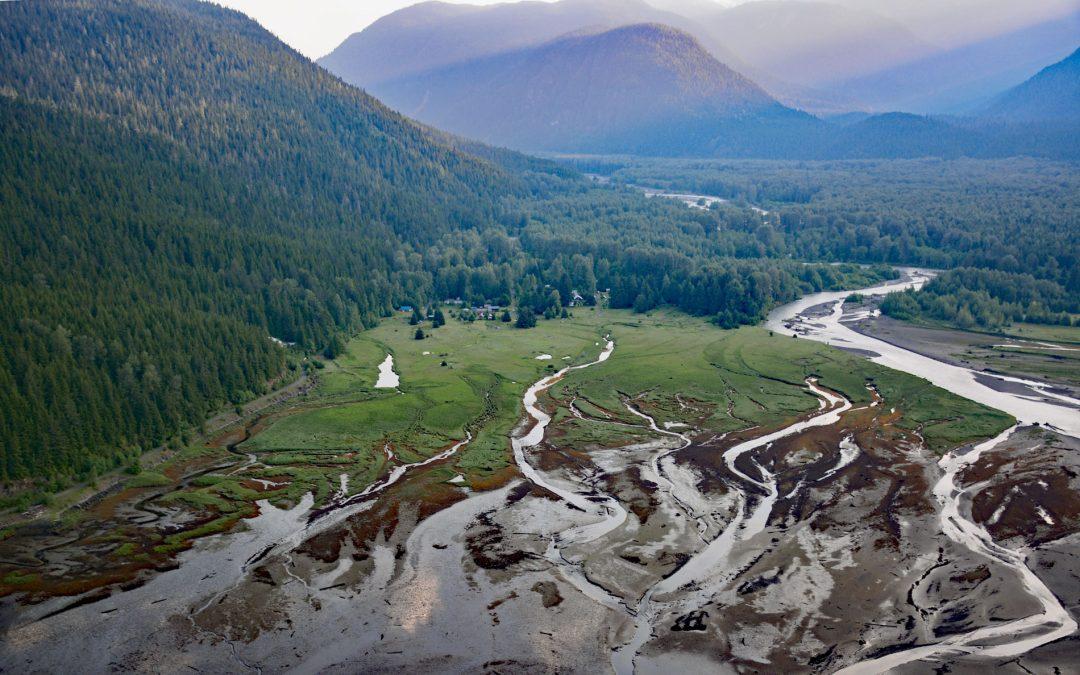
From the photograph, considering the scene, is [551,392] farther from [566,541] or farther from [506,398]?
[566,541]

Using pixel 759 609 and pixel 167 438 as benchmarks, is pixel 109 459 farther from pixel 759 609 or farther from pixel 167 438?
pixel 759 609

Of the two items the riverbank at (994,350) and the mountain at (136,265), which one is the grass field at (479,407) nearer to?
the mountain at (136,265)

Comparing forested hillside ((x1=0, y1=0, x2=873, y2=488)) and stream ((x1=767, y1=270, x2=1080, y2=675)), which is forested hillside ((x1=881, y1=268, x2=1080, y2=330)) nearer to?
stream ((x1=767, y1=270, x2=1080, y2=675))

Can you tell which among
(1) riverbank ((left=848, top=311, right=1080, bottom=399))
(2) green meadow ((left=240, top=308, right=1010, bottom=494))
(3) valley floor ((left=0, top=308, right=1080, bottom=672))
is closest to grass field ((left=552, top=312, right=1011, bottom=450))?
(2) green meadow ((left=240, top=308, right=1010, bottom=494))

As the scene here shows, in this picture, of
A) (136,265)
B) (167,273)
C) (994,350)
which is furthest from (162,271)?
(994,350)

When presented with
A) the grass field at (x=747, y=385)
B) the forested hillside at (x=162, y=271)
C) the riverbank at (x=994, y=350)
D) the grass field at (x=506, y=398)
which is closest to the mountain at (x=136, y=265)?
the forested hillside at (x=162, y=271)

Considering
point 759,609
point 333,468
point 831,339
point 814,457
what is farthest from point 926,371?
point 333,468
